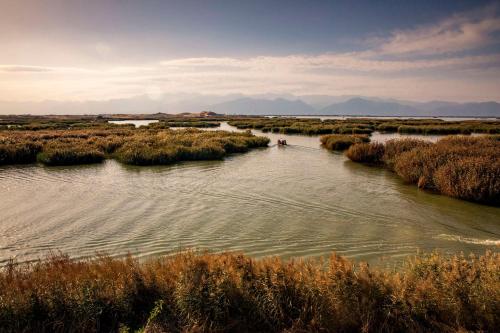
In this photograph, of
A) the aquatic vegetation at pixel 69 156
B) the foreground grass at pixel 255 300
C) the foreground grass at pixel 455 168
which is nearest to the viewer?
the foreground grass at pixel 255 300

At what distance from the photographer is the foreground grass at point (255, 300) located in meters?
4.80

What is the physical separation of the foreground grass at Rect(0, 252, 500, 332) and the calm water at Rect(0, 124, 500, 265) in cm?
287

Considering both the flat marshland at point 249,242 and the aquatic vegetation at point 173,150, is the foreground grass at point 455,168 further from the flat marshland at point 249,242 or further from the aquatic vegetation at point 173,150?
the aquatic vegetation at point 173,150

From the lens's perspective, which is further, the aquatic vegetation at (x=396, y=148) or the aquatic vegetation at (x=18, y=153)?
the aquatic vegetation at (x=18, y=153)

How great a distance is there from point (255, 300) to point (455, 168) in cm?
1381

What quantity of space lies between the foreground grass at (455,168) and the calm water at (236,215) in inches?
25.9

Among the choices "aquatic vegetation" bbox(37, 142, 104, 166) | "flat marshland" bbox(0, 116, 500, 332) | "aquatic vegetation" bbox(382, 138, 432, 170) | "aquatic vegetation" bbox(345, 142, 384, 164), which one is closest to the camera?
"flat marshland" bbox(0, 116, 500, 332)

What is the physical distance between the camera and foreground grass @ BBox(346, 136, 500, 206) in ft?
44.1

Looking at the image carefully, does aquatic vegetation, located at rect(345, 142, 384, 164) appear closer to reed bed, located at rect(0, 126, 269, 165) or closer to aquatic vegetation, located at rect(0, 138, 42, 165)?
reed bed, located at rect(0, 126, 269, 165)

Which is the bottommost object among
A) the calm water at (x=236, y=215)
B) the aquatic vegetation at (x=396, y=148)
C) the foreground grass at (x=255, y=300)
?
the calm water at (x=236, y=215)

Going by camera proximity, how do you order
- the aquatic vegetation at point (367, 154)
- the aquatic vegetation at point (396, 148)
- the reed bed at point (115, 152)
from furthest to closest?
the aquatic vegetation at point (367, 154), the reed bed at point (115, 152), the aquatic vegetation at point (396, 148)

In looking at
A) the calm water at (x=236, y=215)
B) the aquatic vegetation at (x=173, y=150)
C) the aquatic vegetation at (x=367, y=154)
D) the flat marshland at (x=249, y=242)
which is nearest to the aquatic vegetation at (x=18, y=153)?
the flat marshland at (x=249, y=242)

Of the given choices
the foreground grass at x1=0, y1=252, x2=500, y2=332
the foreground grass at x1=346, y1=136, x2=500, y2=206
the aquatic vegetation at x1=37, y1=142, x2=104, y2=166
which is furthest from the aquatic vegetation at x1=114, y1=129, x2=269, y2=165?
the foreground grass at x1=0, y1=252, x2=500, y2=332

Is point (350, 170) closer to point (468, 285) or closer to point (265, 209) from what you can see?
point (265, 209)
